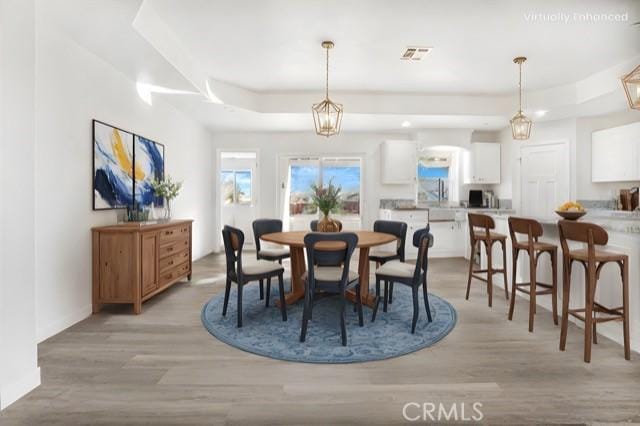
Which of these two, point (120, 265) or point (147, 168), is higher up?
point (147, 168)

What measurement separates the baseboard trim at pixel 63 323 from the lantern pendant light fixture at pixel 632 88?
193 inches

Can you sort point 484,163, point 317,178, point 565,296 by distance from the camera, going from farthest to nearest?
point 317,178 < point 484,163 < point 565,296

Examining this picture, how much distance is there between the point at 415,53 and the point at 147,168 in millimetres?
3549

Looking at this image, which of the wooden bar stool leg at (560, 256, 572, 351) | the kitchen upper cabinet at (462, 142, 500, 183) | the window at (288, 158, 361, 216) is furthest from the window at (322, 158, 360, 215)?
the wooden bar stool leg at (560, 256, 572, 351)

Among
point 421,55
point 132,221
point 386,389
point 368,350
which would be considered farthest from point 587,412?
point 132,221

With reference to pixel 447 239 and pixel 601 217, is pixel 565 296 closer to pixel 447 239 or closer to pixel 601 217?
pixel 601 217

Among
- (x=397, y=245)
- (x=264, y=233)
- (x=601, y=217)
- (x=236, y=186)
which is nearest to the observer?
(x=397, y=245)

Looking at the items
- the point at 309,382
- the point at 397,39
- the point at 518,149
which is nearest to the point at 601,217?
the point at 518,149

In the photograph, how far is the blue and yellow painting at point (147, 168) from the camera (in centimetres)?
418

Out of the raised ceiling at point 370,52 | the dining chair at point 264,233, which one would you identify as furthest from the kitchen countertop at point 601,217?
the dining chair at point 264,233

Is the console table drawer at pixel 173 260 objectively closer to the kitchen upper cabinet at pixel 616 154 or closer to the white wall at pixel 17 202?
the white wall at pixel 17 202

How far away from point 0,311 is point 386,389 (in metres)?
2.21

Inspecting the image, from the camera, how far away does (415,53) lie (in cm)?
388

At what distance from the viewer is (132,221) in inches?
152
